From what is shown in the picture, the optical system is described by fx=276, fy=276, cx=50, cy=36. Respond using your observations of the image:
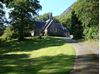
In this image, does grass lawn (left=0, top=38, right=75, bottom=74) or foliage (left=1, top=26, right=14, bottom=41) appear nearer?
grass lawn (left=0, top=38, right=75, bottom=74)

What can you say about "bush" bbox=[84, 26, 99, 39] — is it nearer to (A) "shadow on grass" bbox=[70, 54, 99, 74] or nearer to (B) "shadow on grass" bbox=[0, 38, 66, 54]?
(B) "shadow on grass" bbox=[0, 38, 66, 54]

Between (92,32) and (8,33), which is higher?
(8,33)

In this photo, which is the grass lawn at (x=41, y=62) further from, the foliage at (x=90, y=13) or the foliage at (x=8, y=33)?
the foliage at (x=8, y=33)

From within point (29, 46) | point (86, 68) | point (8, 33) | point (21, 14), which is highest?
point (21, 14)

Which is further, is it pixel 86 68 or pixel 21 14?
pixel 21 14

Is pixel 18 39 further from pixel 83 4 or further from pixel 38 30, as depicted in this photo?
pixel 38 30

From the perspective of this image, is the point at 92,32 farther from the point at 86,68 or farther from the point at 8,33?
the point at 86,68

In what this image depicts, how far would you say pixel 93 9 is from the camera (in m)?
45.7

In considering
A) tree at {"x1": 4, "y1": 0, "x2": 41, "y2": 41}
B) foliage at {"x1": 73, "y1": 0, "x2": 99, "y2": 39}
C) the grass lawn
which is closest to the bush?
foliage at {"x1": 73, "y1": 0, "x2": 99, "y2": 39}

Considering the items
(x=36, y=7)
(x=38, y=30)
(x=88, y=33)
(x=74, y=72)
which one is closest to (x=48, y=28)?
(x=38, y=30)

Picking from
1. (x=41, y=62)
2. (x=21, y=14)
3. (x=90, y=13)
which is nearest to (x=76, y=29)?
(x=21, y=14)

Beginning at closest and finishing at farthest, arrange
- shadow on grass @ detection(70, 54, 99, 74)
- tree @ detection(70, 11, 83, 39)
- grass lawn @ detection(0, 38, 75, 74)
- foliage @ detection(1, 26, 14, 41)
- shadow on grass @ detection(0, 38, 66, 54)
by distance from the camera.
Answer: shadow on grass @ detection(70, 54, 99, 74) → grass lawn @ detection(0, 38, 75, 74) → shadow on grass @ detection(0, 38, 66, 54) → foliage @ detection(1, 26, 14, 41) → tree @ detection(70, 11, 83, 39)

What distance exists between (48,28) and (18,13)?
29.0m

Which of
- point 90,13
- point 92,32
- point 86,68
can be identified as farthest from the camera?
point 92,32
